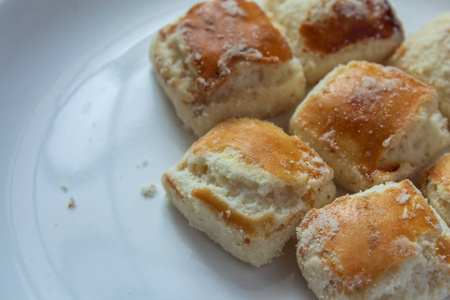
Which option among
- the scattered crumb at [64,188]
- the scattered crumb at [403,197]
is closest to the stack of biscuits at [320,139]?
the scattered crumb at [403,197]

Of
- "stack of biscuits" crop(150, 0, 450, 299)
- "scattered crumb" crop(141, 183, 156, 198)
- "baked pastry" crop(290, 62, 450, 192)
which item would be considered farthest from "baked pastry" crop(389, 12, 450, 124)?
"scattered crumb" crop(141, 183, 156, 198)

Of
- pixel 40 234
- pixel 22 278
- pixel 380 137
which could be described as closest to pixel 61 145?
pixel 40 234

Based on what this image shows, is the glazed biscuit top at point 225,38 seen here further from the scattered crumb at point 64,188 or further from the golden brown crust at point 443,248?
the golden brown crust at point 443,248

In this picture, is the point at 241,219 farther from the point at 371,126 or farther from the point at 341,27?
the point at 341,27

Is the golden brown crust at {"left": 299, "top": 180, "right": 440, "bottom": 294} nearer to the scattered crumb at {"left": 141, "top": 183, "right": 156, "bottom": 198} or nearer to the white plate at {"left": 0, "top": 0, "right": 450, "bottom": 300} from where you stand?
the white plate at {"left": 0, "top": 0, "right": 450, "bottom": 300}

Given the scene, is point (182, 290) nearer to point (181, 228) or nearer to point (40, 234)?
point (181, 228)

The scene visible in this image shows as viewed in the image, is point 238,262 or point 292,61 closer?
point 238,262
